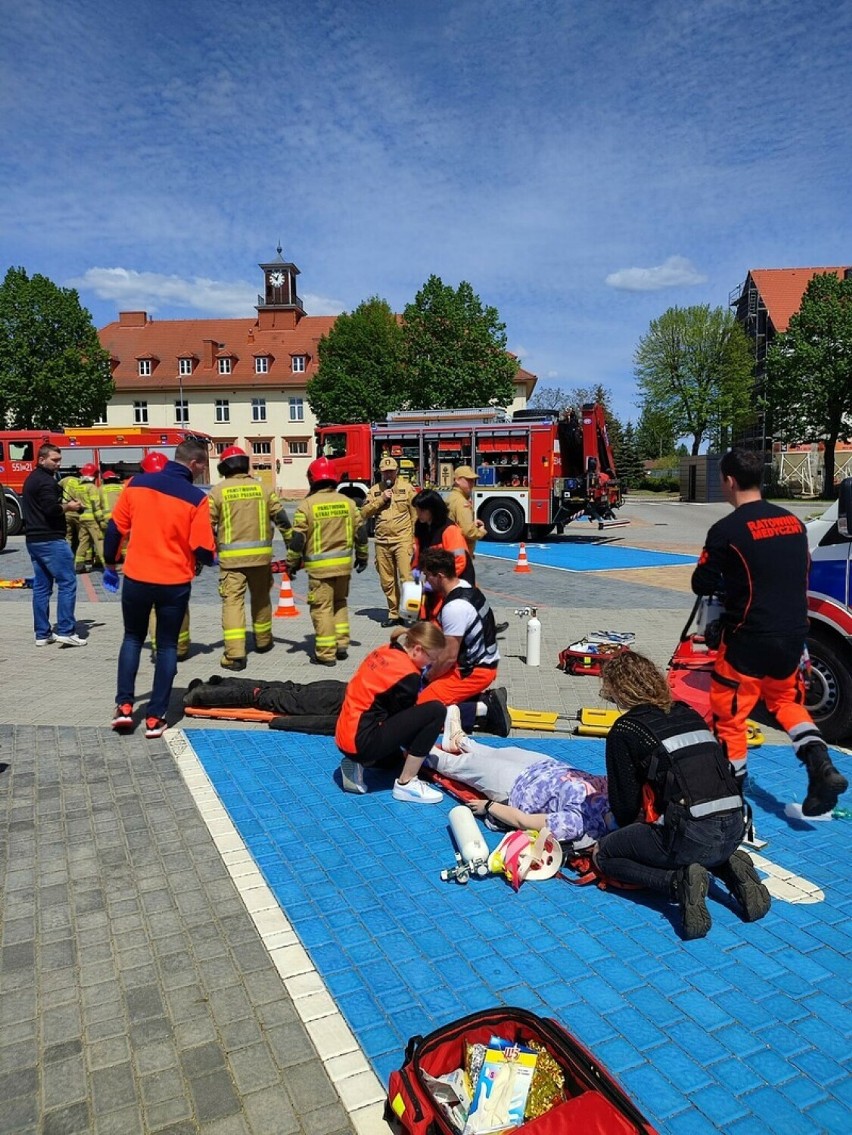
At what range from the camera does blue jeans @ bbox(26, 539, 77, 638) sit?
8344 millimetres

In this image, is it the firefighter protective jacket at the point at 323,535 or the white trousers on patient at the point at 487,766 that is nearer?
the white trousers on patient at the point at 487,766

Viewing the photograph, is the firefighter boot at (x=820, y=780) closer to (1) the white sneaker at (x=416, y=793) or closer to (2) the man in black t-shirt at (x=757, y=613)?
(2) the man in black t-shirt at (x=757, y=613)

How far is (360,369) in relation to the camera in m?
44.0

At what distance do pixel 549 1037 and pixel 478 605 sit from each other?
10.8 ft

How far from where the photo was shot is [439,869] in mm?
3938

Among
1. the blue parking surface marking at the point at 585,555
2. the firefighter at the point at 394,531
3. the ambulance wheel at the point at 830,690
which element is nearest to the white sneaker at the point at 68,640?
the firefighter at the point at 394,531

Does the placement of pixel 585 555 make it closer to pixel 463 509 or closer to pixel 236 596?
pixel 463 509

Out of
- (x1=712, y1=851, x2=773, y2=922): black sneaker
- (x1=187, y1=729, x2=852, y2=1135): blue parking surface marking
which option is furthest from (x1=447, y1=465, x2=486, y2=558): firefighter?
(x1=712, y1=851, x2=773, y2=922): black sneaker

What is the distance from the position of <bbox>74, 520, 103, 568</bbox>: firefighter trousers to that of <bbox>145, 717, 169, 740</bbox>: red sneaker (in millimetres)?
8704

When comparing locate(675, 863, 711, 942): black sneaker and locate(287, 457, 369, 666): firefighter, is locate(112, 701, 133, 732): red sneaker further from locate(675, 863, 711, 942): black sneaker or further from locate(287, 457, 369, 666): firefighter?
locate(675, 863, 711, 942): black sneaker

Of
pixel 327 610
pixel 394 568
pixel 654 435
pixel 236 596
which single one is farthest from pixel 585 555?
pixel 654 435

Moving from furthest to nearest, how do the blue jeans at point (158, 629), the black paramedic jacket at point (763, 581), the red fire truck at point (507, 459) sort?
the red fire truck at point (507, 459) < the blue jeans at point (158, 629) < the black paramedic jacket at point (763, 581)

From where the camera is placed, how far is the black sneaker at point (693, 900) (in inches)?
128

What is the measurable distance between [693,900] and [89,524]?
42.0 ft
